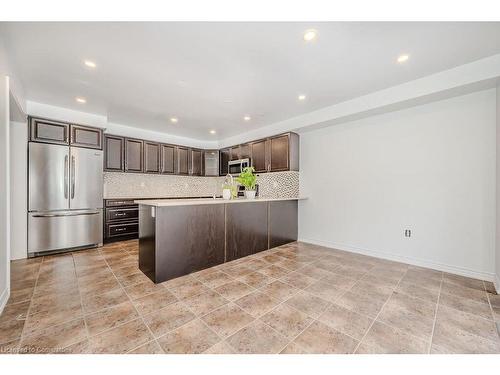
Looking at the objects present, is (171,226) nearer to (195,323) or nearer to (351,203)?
(195,323)

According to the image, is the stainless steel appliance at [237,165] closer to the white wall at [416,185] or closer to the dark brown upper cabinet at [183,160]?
the dark brown upper cabinet at [183,160]

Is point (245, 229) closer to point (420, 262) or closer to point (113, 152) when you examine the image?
point (420, 262)

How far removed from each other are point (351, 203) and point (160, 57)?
3.56 metres

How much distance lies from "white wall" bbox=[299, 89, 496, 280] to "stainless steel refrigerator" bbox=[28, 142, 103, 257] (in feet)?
13.9

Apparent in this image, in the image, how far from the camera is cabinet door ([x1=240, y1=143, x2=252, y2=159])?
5.00m

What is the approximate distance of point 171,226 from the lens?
244cm

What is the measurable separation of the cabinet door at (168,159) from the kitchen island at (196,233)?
2446 mm

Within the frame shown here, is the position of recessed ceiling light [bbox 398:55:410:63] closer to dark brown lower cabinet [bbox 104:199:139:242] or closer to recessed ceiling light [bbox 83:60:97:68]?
recessed ceiling light [bbox 83:60:97:68]

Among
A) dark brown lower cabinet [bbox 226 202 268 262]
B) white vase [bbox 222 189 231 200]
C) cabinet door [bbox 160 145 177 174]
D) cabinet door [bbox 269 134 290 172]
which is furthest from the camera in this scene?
cabinet door [bbox 160 145 177 174]

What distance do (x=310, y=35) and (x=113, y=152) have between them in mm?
4330

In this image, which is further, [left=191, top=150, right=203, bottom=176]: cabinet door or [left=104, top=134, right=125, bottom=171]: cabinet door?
[left=191, top=150, right=203, bottom=176]: cabinet door

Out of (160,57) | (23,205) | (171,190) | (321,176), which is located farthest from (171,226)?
(171,190)

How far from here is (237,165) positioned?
5301 millimetres

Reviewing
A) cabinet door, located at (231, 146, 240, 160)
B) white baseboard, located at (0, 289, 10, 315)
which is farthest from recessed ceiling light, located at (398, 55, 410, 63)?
white baseboard, located at (0, 289, 10, 315)
